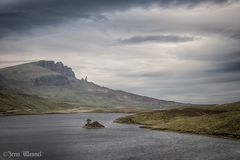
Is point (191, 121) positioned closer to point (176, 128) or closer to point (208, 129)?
point (176, 128)

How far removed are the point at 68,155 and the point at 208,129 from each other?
231ft

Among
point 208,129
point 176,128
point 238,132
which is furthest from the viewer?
point 176,128

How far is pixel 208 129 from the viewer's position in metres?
133

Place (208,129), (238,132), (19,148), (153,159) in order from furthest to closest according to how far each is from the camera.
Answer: (208,129) < (238,132) < (19,148) < (153,159)

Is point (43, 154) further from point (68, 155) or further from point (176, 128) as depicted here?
point (176, 128)

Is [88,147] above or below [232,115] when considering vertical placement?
below

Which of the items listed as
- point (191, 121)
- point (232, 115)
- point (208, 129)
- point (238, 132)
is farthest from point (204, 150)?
point (191, 121)

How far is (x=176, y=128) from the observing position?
15025cm

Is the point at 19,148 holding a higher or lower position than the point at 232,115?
lower

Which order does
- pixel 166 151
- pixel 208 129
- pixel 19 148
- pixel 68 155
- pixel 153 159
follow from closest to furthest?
pixel 153 159
pixel 68 155
pixel 166 151
pixel 19 148
pixel 208 129

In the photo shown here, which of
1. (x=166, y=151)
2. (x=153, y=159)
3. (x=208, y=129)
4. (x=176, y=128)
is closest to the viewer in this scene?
(x=153, y=159)

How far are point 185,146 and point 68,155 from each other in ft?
121

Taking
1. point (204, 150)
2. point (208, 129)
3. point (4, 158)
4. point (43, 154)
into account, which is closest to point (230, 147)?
point (204, 150)

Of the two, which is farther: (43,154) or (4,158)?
(43,154)
